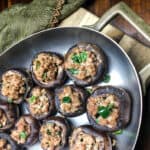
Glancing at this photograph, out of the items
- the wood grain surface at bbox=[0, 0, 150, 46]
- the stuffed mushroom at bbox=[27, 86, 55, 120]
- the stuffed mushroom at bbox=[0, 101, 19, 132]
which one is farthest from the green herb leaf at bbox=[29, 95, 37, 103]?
the wood grain surface at bbox=[0, 0, 150, 46]

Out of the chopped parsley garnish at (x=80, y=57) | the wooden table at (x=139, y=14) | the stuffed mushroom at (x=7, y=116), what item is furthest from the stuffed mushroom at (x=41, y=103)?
the wooden table at (x=139, y=14)

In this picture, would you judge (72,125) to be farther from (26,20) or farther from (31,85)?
(26,20)

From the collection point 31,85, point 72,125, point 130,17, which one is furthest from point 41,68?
point 130,17

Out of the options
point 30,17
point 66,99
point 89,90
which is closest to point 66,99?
point 66,99

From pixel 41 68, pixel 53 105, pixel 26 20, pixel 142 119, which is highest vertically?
pixel 26 20

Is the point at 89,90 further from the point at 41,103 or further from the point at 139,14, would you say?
the point at 139,14

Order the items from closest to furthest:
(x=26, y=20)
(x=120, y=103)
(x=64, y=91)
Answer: (x=120, y=103) → (x=64, y=91) → (x=26, y=20)

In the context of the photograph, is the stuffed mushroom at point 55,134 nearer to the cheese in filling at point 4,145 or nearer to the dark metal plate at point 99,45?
the dark metal plate at point 99,45
